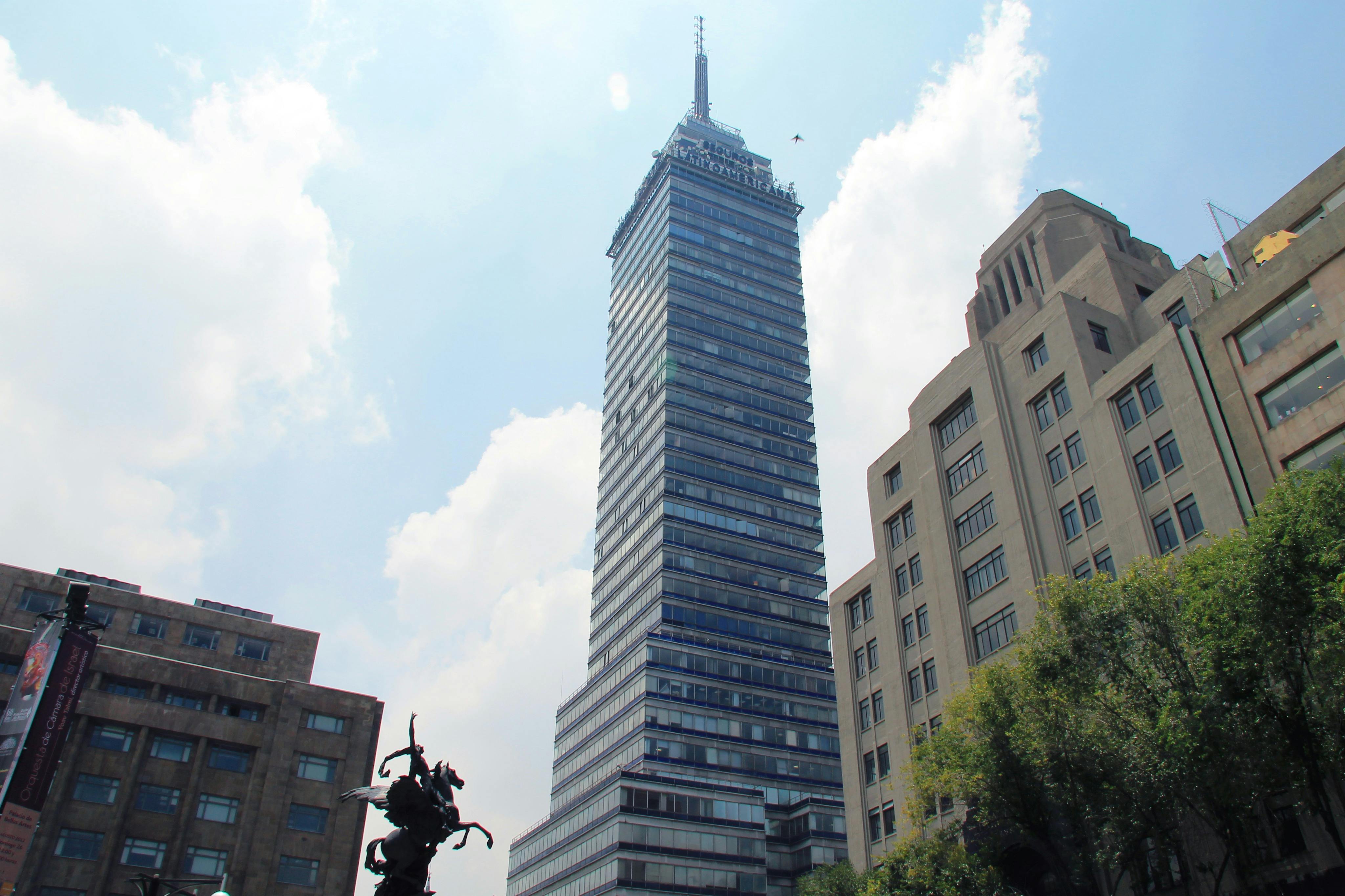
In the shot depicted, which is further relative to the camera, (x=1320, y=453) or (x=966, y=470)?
(x=966, y=470)

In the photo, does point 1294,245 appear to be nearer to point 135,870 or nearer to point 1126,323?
point 1126,323

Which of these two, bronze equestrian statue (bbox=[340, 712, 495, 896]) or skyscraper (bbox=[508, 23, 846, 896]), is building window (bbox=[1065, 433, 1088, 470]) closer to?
bronze equestrian statue (bbox=[340, 712, 495, 896])

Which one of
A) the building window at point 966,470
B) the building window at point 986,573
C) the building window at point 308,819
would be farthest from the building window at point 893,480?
the building window at point 308,819

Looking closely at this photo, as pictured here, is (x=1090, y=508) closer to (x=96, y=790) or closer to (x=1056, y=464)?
(x=1056, y=464)

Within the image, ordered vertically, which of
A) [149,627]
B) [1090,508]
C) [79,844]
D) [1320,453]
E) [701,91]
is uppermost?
[701,91]

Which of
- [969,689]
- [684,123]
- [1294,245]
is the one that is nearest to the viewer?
[969,689]

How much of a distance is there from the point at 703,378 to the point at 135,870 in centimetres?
9524

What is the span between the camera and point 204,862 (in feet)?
172

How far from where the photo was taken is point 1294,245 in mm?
40094

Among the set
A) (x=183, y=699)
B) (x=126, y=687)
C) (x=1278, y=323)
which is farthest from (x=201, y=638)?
(x=1278, y=323)

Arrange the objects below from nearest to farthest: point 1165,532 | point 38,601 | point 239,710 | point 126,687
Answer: point 1165,532 < point 126,687 < point 239,710 < point 38,601

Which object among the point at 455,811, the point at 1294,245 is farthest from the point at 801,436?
the point at 455,811

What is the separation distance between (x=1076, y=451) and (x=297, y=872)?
48722 mm

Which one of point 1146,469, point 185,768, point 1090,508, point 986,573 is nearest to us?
point 1146,469
